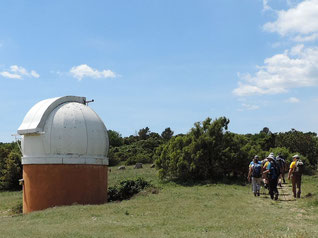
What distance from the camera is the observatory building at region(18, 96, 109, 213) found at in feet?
59.4

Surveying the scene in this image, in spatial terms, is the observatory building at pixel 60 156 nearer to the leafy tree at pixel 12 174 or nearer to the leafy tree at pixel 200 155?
the leafy tree at pixel 200 155

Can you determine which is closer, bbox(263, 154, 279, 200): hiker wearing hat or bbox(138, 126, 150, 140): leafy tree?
bbox(263, 154, 279, 200): hiker wearing hat

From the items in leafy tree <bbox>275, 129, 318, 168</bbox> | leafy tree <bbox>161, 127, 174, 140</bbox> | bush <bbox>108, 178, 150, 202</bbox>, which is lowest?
bush <bbox>108, 178, 150, 202</bbox>

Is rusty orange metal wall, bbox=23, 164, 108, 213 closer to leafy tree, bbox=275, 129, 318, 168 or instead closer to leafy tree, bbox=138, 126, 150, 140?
leafy tree, bbox=275, 129, 318, 168

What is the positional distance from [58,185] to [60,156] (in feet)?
4.37

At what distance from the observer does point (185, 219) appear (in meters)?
12.2

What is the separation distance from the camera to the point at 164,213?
1348 cm

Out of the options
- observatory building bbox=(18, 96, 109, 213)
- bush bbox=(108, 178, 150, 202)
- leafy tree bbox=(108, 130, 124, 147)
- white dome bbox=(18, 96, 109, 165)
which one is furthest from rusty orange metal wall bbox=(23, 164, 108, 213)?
leafy tree bbox=(108, 130, 124, 147)

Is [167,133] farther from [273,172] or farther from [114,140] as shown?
[273,172]

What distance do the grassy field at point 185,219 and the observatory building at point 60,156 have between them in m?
2.94

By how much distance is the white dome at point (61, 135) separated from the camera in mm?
18172

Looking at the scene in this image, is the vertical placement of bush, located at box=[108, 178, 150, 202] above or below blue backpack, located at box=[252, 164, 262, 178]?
below

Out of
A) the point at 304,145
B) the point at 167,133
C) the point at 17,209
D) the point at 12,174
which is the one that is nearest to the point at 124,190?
the point at 17,209

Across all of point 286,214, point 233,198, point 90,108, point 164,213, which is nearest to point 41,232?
point 164,213
